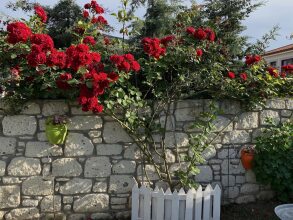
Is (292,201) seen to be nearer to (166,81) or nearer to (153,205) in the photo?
(153,205)

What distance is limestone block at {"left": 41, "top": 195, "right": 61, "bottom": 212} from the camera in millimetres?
4016

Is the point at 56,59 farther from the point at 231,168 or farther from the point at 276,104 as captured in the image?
the point at 276,104

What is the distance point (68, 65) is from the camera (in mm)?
3604

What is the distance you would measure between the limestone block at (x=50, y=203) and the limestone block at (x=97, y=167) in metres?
0.45

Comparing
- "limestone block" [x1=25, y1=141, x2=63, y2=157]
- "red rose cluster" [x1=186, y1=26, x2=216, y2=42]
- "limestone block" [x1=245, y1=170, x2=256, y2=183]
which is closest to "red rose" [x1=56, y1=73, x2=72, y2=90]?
"limestone block" [x1=25, y1=141, x2=63, y2=157]

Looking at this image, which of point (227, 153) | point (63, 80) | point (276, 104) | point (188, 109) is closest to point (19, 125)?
point (63, 80)

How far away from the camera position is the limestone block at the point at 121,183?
13.6ft

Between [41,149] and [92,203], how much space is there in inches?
35.2

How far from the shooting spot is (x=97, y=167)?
13.5 ft

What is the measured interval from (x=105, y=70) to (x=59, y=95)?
23.8 inches

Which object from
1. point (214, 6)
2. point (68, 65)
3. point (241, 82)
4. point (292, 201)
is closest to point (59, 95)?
point (68, 65)

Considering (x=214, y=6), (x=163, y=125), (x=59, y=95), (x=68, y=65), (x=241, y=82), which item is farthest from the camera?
(x=214, y=6)

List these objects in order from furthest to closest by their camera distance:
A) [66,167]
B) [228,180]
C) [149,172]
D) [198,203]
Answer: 1. [228,180]
2. [149,172]
3. [66,167]
4. [198,203]

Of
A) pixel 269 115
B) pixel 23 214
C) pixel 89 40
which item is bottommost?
pixel 23 214
